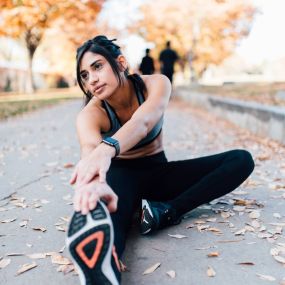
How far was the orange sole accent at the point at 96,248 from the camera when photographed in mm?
1646

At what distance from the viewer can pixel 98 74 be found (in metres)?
2.46

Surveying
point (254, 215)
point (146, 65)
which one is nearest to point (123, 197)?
point (254, 215)

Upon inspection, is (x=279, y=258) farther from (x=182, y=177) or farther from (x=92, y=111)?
(x=92, y=111)

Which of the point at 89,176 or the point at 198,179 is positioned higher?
the point at 89,176

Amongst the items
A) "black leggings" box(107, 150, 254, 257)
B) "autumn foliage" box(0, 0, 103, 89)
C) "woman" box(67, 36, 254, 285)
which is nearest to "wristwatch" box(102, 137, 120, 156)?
"woman" box(67, 36, 254, 285)

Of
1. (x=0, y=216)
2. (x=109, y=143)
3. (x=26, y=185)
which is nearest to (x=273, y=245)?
(x=109, y=143)

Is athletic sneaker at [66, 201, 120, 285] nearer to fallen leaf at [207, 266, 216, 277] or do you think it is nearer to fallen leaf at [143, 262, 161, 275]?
fallen leaf at [143, 262, 161, 275]

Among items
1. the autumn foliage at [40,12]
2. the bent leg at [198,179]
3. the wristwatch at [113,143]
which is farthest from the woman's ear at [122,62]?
the autumn foliage at [40,12]

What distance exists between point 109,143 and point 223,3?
63.0 ft

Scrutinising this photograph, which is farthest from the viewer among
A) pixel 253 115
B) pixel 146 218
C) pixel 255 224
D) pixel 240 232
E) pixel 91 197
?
pixel 253 115

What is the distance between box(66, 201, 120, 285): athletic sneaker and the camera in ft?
5.41

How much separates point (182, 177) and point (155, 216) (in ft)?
1.34

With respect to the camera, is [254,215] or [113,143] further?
[254,215]

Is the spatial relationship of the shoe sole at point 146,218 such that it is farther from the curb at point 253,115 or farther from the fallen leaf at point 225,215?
the curb at point 253,115
